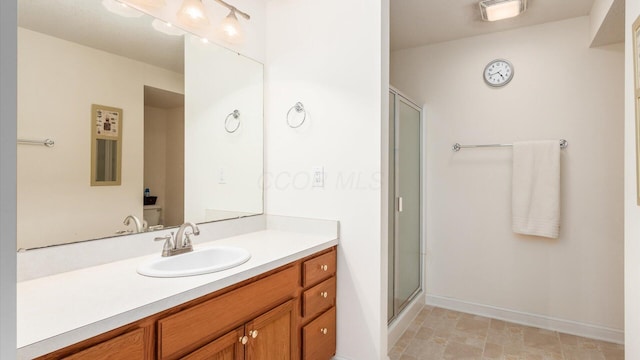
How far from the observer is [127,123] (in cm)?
151

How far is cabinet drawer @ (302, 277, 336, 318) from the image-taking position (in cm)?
169

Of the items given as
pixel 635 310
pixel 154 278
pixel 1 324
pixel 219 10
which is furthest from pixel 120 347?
pixel 635 310

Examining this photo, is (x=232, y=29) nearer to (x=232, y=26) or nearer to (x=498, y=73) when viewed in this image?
(x=232, y=26)

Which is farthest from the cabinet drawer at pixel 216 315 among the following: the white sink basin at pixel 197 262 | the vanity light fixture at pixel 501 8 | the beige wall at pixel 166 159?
the vanity light fixture at pixel 501 8

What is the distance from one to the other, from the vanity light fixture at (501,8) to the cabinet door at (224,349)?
101 inches

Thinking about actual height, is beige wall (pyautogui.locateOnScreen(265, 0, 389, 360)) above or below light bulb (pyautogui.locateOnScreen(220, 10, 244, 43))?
below

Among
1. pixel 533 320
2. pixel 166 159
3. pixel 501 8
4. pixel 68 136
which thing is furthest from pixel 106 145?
pixel 533 320

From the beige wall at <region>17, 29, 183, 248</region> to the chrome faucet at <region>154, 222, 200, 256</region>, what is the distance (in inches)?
7.6

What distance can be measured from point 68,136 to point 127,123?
0.82 feet

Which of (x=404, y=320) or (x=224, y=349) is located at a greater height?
(x=224, y=349)

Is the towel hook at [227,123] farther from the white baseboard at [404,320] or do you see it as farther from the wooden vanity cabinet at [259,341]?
the white baseboard at [404,320]

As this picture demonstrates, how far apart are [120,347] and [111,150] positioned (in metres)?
0.89

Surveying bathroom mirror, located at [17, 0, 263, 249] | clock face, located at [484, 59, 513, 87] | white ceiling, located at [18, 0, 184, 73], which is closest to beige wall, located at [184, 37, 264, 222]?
bathroom mirror, located at [17, 0, 263, 249]

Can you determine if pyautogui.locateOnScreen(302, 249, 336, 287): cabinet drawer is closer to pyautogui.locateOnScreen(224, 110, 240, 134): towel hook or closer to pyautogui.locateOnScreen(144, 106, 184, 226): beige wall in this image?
pyautogui.locateOnScreen(144, 106, 184, 226): beige wall
